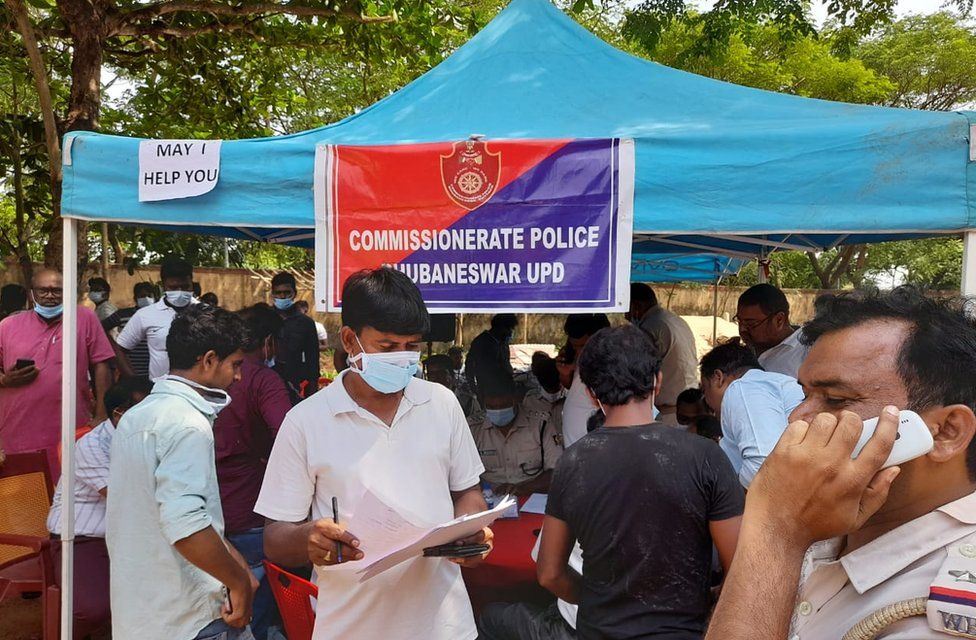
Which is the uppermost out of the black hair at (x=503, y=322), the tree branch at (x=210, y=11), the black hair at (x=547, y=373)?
the tree branch at (x=210, y=11)

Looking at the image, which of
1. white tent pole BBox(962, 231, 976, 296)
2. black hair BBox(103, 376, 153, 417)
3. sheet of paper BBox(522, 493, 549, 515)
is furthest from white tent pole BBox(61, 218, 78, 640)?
white tent pole BBox(962, 231, 976, 296)

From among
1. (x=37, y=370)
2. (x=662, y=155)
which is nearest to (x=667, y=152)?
(x=662, y=155)

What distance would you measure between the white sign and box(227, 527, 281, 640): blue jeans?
5.08ft

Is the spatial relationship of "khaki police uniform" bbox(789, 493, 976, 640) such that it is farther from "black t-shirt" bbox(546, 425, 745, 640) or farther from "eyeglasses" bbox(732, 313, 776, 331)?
"eyeglasses" bbox(732, 313, 776, 331)

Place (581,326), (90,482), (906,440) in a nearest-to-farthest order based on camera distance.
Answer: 1. (906,440)
2. (90,482)
3. (581,326)

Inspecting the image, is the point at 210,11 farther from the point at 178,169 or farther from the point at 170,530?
the point at 170,530

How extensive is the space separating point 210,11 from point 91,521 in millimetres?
5469

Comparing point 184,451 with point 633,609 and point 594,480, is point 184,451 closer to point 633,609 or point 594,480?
point 594,480

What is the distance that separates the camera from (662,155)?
2.86 m

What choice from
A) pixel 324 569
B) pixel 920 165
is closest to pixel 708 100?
pixel 920 165

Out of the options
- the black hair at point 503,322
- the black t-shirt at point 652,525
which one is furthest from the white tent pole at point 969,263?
the black hair at point 503,322

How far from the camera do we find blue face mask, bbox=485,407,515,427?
4109 millimetres

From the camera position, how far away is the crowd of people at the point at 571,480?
3.02ft

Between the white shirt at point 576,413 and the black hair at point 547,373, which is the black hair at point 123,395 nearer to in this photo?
the white shirt at point 576,413
